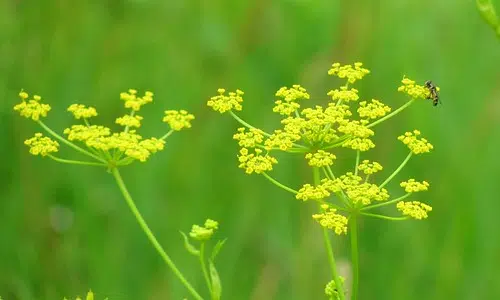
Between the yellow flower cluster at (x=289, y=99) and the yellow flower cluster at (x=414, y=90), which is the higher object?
the yellow flower cluster at (x=414, y=90)

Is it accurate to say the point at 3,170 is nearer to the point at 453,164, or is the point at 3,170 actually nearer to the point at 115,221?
the point at 115,221

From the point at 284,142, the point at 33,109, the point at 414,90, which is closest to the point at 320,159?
the point at 284,142

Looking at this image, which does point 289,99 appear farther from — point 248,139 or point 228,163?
point 228,163

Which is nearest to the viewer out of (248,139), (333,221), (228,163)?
(333,221)

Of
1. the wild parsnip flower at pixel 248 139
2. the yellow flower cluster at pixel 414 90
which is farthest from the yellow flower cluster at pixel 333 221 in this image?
the yellow flower cluster at pixel 414 90

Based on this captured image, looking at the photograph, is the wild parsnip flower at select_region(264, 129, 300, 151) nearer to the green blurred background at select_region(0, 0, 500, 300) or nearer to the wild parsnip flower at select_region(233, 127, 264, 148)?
the wild parsnip flower at select_region(233, 127, 264, 148)

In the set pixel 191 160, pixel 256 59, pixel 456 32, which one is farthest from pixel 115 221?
pixel 456 32

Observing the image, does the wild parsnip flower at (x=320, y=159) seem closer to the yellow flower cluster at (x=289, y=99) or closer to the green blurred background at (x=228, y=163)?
the yellow flower cluster at (x=289, y=99)

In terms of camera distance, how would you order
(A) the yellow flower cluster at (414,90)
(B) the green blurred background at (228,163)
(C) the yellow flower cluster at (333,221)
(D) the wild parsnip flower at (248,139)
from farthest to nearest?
1. (B) the green blurred background at (228,163)
2. (A) the yellow flower cluster at (414,90)
3. (D) the wild parsnip flower at (248,139)
4. (C) the yellow flower cluster at (333,221)
